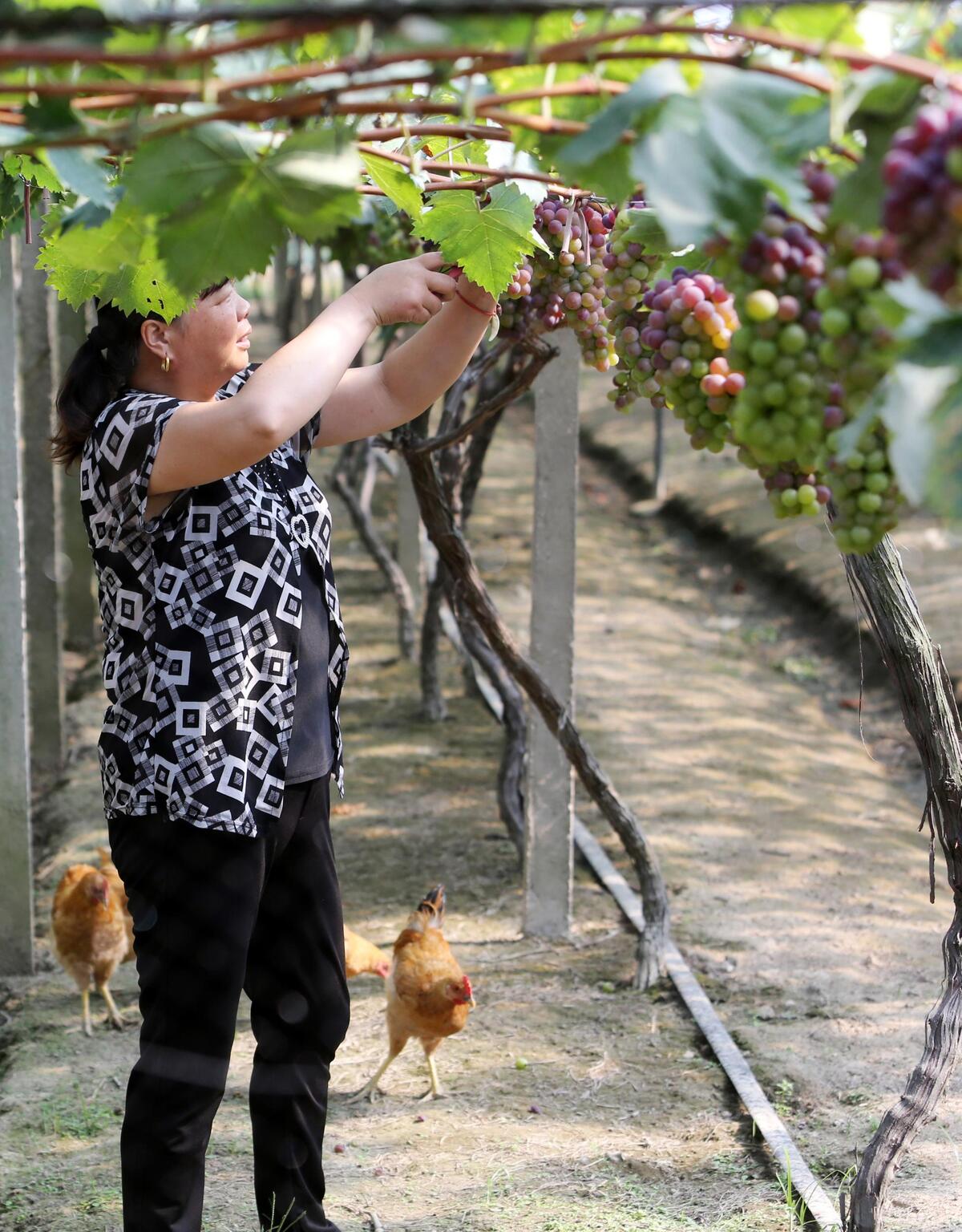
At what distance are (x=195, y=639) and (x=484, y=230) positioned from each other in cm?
68

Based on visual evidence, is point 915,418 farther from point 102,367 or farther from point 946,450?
point 102,367

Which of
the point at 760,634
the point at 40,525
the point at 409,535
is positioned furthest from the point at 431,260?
the point at 760,634

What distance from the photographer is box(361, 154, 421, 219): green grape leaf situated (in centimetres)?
134

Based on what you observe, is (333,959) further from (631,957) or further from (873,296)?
(631,957)

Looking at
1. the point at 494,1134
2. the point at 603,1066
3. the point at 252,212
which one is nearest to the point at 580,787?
the point at 603,1066

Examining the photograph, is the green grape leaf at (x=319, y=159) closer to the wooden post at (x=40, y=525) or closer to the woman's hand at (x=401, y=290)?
the woman's hand at (x=401, y=290)

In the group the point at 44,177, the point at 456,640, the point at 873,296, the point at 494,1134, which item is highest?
the point at 44,177

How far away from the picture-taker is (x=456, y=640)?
5.70 meters

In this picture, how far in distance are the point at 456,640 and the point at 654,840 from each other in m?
1.52

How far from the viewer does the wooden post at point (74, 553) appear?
581cm

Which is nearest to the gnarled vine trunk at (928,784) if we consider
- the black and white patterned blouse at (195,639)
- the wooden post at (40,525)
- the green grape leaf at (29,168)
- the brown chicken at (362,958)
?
the black and white patterned blouse at (195,639)

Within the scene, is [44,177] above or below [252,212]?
above

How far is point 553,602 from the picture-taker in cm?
361

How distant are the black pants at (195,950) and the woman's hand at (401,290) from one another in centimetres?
73
